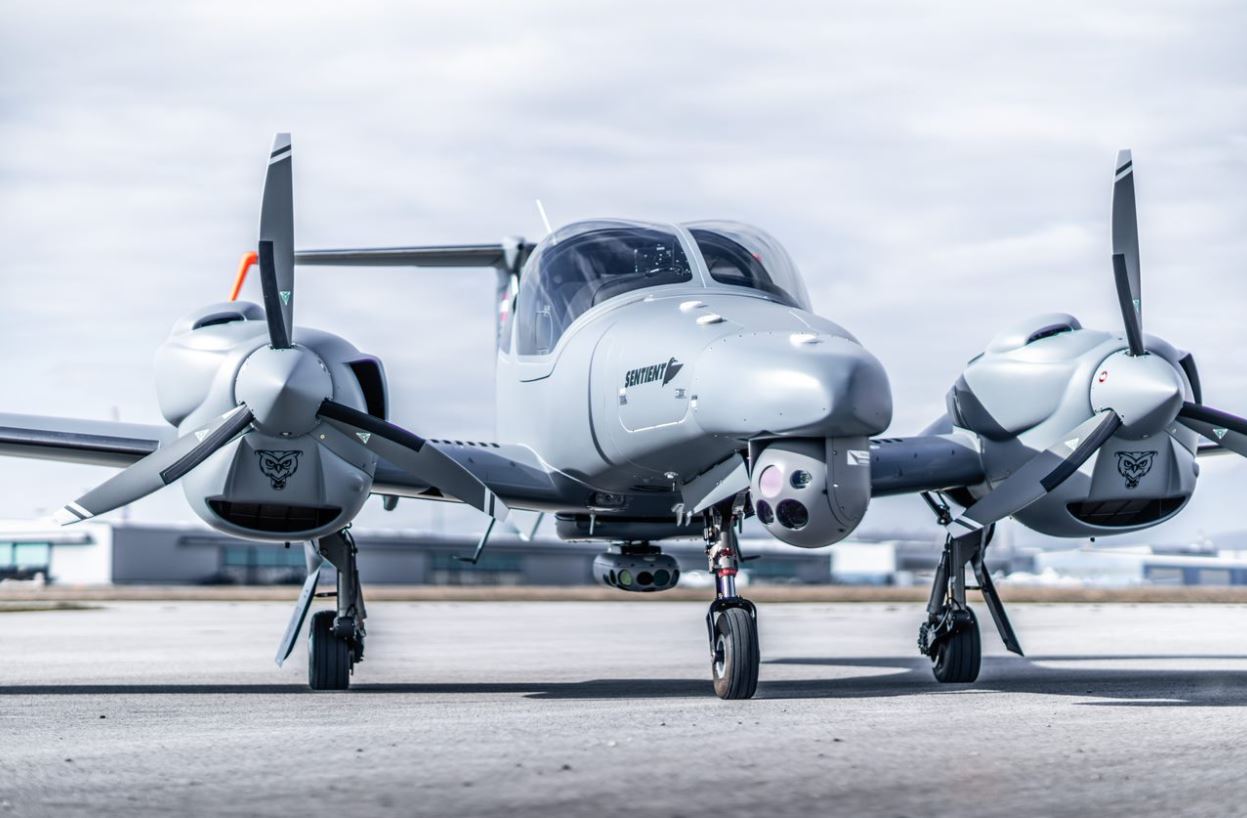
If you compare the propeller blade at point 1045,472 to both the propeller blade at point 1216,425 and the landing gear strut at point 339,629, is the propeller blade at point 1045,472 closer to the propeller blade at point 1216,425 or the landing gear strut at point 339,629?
the propeller blade at point 1216,425

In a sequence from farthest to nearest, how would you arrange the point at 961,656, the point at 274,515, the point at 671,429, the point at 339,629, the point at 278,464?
the point at 961,656, the point at 339,629, the point at 274,515, the point at 278,464, the point at 671,429

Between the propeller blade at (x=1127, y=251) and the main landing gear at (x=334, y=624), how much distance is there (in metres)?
7.91

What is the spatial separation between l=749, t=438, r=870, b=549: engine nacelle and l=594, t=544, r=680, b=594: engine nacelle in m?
5.23

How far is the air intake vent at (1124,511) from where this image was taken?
1467 cm

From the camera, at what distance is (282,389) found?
41.4ft

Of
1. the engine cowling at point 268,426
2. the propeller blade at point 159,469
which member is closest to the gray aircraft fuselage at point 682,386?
the engine cowling at point 268,426

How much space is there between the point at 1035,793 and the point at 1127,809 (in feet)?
1.74

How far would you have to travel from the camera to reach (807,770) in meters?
7.39

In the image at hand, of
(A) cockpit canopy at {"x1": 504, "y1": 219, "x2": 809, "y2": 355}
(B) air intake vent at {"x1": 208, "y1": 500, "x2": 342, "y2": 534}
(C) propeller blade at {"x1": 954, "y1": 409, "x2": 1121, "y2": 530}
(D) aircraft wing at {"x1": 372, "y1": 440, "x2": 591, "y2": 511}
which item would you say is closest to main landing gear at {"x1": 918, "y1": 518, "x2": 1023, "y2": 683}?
(C) propeller blade at {"x1": 954, "y1": 409, "x2": 1121, "y2": 530}

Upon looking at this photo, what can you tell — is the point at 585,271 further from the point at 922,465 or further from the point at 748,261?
the point at 922,465

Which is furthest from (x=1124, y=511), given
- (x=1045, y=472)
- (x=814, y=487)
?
(x=814, y=487)

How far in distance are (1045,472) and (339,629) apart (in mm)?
7159

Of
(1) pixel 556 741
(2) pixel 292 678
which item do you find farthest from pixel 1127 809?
(2) pixel 292 678

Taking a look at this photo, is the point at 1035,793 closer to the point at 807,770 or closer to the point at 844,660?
the point at 807,770
